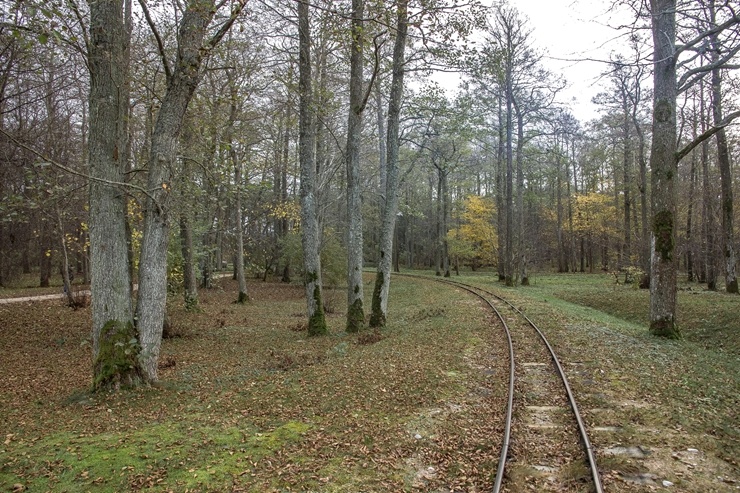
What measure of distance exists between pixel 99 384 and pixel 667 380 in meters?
8.41

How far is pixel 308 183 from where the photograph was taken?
36.7 ft

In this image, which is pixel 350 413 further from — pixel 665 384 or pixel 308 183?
pixel 308 183

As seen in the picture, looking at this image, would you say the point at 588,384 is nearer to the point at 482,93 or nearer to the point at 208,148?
the point at 208,148

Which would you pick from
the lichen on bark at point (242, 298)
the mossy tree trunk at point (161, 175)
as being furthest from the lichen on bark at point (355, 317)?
the lichen on bark at point (242, 298)

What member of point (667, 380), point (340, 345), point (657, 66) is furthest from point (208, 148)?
point (657, 66)

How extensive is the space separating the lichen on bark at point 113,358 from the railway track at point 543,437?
501cm

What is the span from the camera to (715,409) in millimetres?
5703

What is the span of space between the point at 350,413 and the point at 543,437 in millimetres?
2329

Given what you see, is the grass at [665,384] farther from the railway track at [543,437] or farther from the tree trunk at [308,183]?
the tree trunk at [308,183]

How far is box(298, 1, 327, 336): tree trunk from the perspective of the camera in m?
11.0

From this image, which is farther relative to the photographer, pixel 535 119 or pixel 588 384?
pixel 535 119

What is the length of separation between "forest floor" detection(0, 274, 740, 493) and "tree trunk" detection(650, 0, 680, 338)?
2.65 feet

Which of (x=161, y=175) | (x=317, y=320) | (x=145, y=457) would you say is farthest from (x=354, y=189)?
(x=145, y=457)

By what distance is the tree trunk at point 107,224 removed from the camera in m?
6.04
